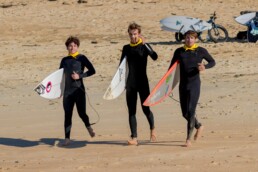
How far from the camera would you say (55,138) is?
450 inches

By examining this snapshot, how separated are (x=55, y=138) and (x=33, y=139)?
285 millimetres

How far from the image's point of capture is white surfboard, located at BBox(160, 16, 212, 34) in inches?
850

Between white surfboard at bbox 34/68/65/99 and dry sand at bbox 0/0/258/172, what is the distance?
2.04ft

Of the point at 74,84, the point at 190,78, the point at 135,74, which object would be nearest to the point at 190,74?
the point at 190,78

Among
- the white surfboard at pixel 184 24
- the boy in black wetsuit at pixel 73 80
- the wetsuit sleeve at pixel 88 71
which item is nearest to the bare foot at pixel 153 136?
the boy in black wetsuit at pixel 73 80

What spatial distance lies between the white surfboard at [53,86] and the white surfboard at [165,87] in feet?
3.78

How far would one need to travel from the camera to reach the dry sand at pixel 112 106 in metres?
9.67

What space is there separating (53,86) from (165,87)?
1445mm

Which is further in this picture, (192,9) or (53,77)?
(192,9)

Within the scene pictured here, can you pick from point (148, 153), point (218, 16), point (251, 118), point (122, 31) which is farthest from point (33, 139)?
point (218, 16)

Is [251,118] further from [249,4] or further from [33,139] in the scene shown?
[249,4]

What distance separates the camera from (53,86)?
431 inches

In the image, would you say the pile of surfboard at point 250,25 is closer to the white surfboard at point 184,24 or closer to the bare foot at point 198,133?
the white surfboard at point 184,24

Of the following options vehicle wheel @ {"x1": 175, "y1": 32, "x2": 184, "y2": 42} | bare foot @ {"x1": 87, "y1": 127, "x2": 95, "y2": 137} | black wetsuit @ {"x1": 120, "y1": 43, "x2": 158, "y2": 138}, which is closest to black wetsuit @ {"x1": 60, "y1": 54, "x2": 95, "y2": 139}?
bare foot @ {"x1": 87, "y1": 127, "x2": 95, "y2": 137}
